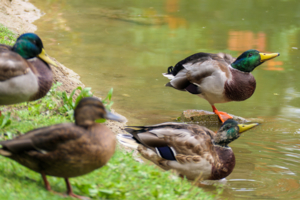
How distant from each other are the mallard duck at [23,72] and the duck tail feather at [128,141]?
116 centimetres

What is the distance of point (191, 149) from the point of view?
4.23 metres

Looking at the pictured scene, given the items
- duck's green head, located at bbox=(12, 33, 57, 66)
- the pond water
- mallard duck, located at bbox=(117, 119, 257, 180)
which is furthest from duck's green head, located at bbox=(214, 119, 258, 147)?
duck's green head, located at bbox=(12, 33, 57, 66)

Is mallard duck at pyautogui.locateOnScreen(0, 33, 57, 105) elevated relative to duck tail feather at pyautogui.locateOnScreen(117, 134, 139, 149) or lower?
elevated

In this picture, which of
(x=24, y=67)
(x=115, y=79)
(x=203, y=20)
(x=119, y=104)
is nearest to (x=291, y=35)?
(x=203, y=20)

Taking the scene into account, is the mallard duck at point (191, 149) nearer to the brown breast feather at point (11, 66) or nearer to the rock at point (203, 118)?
the brown breast feather at point (11, 66)

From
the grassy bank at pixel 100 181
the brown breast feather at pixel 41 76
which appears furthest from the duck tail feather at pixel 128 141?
the brown breast feather at pixel 41 76

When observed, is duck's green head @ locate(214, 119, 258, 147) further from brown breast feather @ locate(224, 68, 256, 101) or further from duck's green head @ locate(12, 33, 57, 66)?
duck's green head @ locate(12, 33, 57, 66)

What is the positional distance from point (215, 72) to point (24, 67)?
10.9 feet

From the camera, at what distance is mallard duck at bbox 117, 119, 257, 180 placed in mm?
4219

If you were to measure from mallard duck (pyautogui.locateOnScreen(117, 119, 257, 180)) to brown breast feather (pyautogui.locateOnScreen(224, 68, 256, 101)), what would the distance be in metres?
1.88

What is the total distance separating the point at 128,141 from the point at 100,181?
4.48 ft

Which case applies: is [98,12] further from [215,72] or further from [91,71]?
[215,72]

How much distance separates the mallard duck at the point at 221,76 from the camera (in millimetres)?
6188

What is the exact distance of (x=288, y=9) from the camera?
14898 mm
